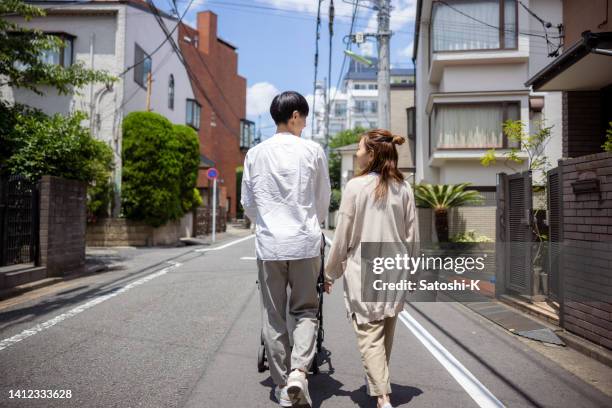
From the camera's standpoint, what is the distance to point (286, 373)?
321 cm

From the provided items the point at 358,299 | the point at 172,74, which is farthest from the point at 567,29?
the point at 172,74

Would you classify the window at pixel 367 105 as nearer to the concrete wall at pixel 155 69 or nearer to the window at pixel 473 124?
the concrete wall at pixel 155 69

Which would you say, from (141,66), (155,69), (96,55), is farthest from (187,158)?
(155,69)

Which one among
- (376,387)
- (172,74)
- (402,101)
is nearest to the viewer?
(376,387)

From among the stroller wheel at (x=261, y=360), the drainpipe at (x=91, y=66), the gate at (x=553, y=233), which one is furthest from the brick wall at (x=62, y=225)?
the gate at (x=553, y=233)

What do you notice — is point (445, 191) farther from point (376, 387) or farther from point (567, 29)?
point (376, 387)

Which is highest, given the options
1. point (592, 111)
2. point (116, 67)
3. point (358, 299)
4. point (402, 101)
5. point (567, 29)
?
point (402, 101)

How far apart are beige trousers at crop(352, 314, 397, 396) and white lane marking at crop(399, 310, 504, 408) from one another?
0.77 metres

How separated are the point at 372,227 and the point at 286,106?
1.01 metres

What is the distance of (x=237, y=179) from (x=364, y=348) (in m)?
44.2

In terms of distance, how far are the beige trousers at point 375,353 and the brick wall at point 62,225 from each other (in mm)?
7863

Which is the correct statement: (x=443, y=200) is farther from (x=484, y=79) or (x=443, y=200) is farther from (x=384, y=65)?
(x=484, y=79)

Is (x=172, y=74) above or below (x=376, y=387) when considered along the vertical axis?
above

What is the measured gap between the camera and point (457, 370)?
4.12 m
